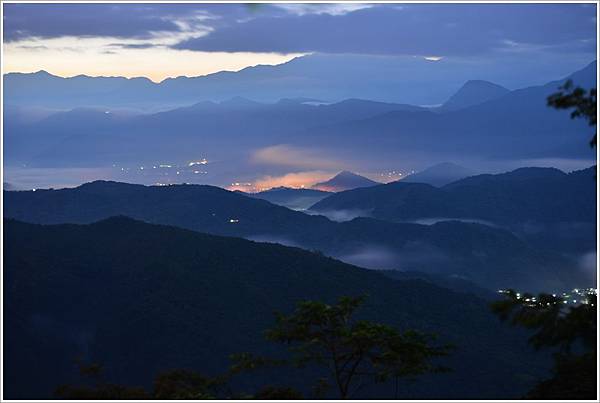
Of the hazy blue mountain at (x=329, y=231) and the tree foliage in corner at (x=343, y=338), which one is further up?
the tree foliage in corner at (x=343, y=338)

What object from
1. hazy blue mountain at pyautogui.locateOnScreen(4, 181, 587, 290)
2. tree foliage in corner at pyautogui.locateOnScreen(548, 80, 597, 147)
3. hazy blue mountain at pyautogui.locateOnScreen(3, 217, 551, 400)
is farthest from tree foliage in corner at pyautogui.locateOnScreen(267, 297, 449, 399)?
hazy blue mountain at pyautogui.locateOnScreen(4, 181, 587, 290)

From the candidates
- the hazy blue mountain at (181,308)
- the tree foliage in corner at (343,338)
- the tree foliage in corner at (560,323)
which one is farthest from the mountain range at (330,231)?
the tree foliage in corner at (560,323)

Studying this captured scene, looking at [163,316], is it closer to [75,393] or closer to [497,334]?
[497,334]

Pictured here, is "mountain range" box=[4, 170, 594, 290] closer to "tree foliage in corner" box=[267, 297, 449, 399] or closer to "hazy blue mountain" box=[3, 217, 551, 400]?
"hazy blue mountain" box=[3, 217, 551, 400]

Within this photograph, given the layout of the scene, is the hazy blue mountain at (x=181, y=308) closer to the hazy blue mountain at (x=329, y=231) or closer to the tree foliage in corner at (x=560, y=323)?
the tree foliage in corner at (x=560, y=323)

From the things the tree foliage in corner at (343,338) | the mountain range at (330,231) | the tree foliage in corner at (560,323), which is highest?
the tree foliage in corner at (560,323)

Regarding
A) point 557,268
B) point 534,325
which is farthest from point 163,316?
point 557,268

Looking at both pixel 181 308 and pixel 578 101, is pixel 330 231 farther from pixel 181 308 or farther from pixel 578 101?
pixel 578 101
